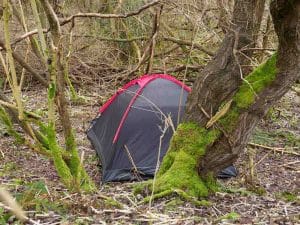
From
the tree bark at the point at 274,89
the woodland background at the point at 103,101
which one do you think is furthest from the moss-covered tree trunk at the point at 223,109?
the woodland background at the point at 103,101

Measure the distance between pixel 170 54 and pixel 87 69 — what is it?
2059 millimetres

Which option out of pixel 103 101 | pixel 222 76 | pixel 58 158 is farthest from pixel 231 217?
pixel 103 101

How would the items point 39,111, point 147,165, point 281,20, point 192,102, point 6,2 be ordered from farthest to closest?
point 39,111
point 147,165
point 192,102
point 281,20
point 6,2

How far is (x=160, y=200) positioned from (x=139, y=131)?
88.5 inches

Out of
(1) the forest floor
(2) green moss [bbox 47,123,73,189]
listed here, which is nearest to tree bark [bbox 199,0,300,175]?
(1) the forest floor

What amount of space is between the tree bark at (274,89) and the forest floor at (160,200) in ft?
1.26

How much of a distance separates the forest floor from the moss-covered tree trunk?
0.31 meters

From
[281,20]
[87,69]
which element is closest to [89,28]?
[87,69]

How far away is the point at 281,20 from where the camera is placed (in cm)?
349

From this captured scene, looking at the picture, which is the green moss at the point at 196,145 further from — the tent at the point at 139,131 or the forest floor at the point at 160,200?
the tent at the point at 139,131

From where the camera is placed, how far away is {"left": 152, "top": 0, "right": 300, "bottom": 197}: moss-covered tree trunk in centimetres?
388

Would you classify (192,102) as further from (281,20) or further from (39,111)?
(39,111)

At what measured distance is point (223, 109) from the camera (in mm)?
4008

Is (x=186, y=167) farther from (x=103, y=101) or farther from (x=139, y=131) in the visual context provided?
(x=103, y=101)
